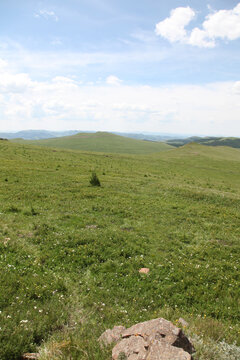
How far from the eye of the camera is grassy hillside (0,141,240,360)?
5871 mm

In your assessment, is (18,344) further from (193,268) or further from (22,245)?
(193,268)

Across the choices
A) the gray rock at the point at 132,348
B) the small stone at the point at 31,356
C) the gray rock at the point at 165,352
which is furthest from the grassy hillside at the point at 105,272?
the gray rock at the point at 165,352

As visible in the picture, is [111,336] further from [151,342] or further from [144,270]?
[144,270]

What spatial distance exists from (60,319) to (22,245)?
5565 mm

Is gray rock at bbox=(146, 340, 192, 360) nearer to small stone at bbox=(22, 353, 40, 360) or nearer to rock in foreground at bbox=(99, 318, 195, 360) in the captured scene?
rock in foreground at bbox=(99, 318, 195, 360)

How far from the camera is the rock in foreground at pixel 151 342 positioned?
4.53 metres

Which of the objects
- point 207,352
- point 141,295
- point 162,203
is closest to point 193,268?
point 141,295

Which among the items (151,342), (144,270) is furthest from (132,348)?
(144,270)

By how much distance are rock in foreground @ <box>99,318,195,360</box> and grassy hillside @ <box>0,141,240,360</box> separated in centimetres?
36

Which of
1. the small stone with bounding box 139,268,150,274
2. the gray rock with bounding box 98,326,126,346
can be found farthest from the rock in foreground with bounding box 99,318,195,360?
the small stone with bounding box 139,268,150,274

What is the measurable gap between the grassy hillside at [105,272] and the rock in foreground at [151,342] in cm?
36

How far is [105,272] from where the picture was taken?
32.3 ft

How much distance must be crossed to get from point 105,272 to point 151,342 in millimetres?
5185

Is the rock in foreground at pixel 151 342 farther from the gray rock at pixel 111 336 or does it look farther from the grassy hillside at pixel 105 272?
the grassy hillside at pixel 105 272
